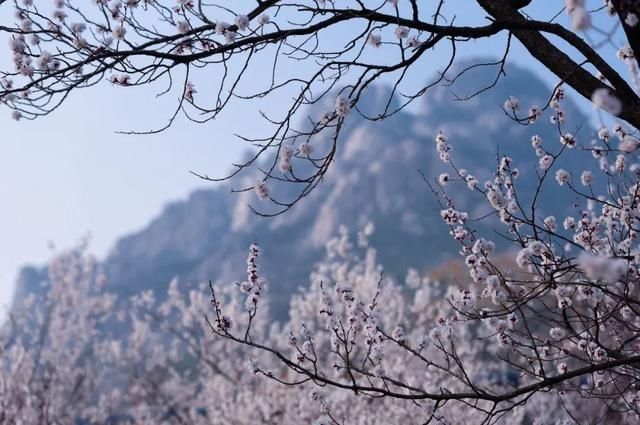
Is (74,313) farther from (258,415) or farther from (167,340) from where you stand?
(167,340)

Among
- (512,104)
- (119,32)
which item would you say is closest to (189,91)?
(119,32)

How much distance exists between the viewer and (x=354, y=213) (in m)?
134

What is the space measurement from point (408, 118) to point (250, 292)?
185 meters

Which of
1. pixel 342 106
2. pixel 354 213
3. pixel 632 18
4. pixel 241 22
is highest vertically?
pixel 354 213

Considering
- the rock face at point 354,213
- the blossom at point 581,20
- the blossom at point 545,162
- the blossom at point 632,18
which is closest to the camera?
the blossom at point 581,20

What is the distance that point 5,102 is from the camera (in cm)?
411

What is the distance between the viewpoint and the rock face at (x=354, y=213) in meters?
126

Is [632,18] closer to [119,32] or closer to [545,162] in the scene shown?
[545,162]

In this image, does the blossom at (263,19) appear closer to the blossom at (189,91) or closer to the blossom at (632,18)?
the blossom at (189,91)

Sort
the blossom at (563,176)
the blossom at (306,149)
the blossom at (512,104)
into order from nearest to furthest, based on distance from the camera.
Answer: the blossom at (306,149)
the blossom at (512,104)
the blossom at (563,176)

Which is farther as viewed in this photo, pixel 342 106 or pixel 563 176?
pixel 563 176

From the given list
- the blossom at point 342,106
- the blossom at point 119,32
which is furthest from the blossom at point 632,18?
the blossom at point 119,32

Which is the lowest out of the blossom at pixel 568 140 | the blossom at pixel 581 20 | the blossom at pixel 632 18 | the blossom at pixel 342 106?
the blossom at pixel 581 20

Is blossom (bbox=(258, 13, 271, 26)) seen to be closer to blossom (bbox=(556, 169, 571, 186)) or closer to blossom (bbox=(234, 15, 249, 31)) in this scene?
blossom (bbox=(234, 15, 249, 31))
